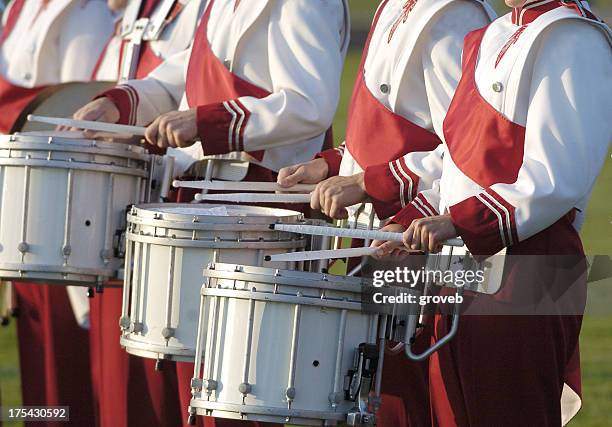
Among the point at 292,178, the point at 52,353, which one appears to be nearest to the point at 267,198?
the point at 292,178

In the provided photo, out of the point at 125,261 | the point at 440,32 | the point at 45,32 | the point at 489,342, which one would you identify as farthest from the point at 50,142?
the point at 45,32

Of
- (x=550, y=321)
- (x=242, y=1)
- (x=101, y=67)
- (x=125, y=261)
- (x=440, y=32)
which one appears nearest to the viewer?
(x=550, y=321)

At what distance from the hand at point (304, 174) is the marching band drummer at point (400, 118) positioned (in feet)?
0.53

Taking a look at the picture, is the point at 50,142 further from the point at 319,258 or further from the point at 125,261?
the point at 319,258

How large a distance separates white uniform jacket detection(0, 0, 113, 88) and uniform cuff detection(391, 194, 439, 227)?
3.12 m

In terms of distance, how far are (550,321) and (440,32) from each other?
1.03 meters

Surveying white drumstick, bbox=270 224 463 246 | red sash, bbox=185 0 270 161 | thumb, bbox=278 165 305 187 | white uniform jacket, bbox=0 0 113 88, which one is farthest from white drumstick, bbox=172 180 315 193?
white uniform jacket, bbox=0 0 113 88

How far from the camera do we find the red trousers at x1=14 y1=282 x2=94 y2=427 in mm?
6445

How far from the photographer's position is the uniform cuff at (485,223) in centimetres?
363

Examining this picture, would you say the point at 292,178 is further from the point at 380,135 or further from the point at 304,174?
the point at 380,135

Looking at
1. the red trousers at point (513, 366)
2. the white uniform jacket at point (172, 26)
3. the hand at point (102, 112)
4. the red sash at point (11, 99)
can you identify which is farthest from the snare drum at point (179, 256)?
the red sash at point (11, 99)

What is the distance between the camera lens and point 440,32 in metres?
4.42

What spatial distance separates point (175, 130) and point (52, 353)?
1.78 metres

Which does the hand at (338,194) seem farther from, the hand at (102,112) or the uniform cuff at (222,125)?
the hand at (102,112)
